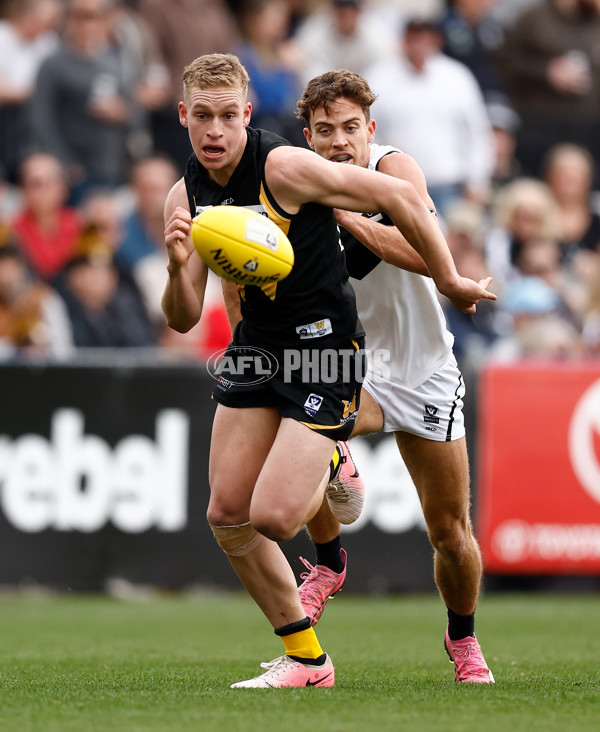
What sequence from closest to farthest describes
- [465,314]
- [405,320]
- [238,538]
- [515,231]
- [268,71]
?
[238,538] < [405,320] < [465,314] < [515,231] < [268,71]

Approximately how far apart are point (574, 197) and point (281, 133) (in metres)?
3.19

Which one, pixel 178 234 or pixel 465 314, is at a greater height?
pixel 178 234

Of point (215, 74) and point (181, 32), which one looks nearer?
point (215, 74)

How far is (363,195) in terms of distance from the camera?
16.6 ft

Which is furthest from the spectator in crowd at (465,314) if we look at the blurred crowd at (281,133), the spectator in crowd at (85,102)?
the spectator in crowd at (85,102)

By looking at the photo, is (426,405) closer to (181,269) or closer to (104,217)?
(181,269)

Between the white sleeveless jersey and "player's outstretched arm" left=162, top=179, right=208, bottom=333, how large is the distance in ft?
2.85

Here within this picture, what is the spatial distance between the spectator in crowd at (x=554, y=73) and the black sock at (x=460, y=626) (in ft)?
27.7

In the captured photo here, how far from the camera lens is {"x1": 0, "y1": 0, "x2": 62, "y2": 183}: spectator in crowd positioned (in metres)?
11.9

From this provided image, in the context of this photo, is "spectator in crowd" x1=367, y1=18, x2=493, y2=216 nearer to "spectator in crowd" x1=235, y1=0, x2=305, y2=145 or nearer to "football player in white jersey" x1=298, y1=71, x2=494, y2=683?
"spectator in crowd" x1=235, y1=0, x2=305, y2=145

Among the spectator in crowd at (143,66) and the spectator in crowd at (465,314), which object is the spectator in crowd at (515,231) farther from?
the spectator in crowd at (143,66)

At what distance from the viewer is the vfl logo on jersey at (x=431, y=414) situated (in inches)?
226

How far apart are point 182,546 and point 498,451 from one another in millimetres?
2569

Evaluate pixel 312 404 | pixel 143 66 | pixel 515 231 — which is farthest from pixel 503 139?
pixel 312 404
